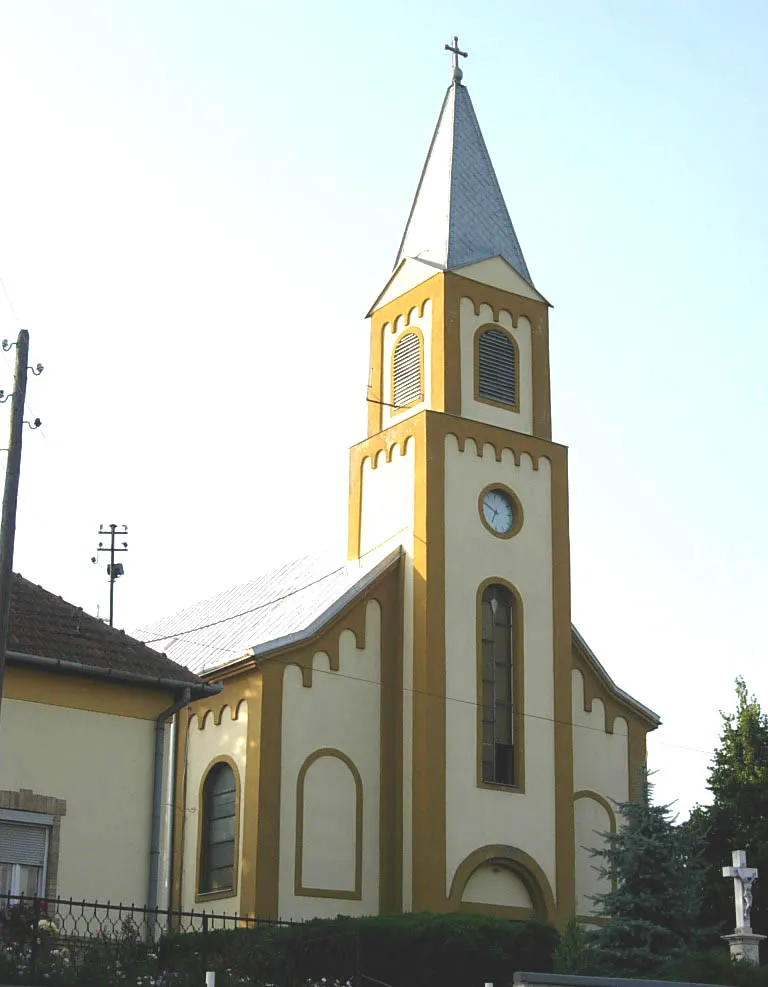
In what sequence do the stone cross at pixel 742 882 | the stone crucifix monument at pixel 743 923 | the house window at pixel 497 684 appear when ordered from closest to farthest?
the stone crucifix monument at pixel 743 923 < the stone cross at pixel 742 882 < the house window at pixel 497 684

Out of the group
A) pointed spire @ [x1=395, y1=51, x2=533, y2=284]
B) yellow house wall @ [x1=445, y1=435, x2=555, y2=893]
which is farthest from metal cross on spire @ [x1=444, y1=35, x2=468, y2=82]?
yellow house wall @ [x1=445, y1=435, x2=555, y2=893]

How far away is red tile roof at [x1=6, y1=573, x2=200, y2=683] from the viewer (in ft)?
71.8

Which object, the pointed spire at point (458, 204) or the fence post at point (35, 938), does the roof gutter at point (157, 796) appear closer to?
the fence post at point (35, 938)

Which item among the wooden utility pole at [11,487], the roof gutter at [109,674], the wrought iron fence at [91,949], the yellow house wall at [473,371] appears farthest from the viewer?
the yellow house wall at [473,371]

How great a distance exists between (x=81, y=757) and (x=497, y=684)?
12342mm

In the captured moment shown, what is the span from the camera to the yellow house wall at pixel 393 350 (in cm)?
3416

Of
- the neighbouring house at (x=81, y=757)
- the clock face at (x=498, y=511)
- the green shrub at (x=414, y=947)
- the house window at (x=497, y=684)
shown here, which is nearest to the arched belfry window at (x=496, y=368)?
the clock face at (x=498, y=511)

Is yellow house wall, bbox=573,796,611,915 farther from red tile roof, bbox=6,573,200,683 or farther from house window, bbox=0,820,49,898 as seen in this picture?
house window, bbox=0,820,49,898

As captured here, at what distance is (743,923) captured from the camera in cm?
2589

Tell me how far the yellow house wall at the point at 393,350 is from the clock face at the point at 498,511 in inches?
96.6

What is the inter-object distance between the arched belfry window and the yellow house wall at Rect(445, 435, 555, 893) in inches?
55.0

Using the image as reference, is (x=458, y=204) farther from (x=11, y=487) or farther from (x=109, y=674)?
(x=11, y=487)

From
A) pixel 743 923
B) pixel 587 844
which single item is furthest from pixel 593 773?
pixel 743 923

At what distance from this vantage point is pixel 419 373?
113 feet
